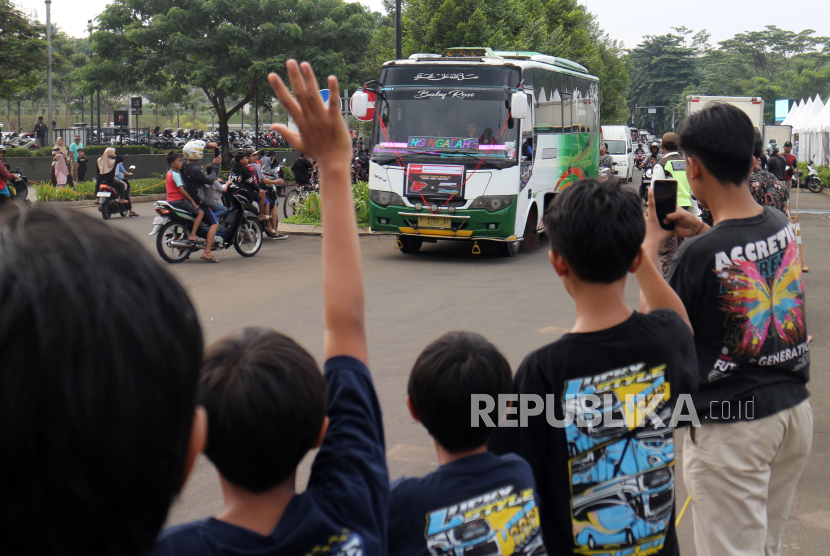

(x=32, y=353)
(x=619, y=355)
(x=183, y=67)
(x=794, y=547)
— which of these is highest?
(x=183, y=67)

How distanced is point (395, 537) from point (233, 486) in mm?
520

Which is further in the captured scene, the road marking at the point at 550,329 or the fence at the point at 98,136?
the fence at the point at 98,136

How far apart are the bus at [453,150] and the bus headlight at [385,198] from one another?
15mm

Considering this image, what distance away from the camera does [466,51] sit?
1493cm

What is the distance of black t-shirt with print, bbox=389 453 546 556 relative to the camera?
1649mm

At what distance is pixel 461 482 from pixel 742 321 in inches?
44.2

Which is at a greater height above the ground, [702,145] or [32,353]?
[702,145]

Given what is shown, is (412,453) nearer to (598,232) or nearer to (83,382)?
(598,232)

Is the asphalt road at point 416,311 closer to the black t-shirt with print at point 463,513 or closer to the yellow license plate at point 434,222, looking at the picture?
the yellow license plate at point 434,222

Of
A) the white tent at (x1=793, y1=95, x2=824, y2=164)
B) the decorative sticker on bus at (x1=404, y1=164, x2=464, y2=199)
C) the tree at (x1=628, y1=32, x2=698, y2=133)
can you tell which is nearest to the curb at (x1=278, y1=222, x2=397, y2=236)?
the decorative sticker on bus at (x1=404, y1=164, x2=464, y2=199)

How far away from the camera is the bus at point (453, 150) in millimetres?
11961

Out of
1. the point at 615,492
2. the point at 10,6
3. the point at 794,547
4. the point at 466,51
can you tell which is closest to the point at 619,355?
the point at 615,492

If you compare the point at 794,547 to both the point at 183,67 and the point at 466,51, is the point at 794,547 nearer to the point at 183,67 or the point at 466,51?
the point at 466,51

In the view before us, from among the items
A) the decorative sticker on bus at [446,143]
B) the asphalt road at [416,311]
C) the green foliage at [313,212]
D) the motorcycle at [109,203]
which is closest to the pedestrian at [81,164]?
the motorcycle at [109,203]
